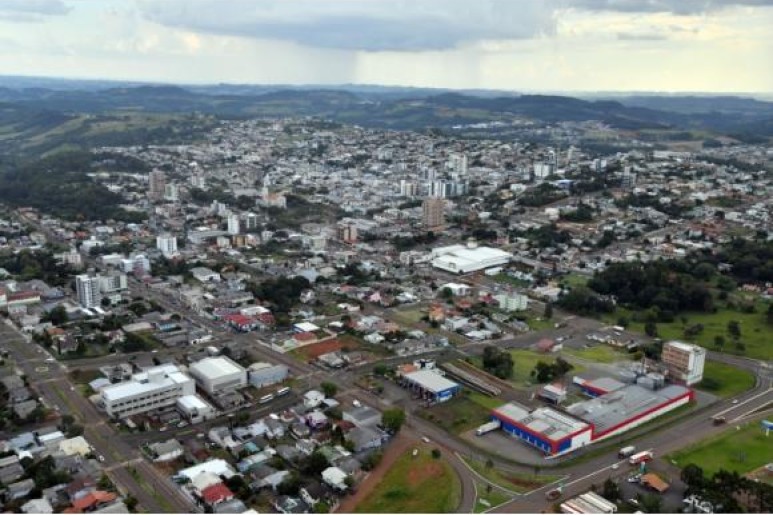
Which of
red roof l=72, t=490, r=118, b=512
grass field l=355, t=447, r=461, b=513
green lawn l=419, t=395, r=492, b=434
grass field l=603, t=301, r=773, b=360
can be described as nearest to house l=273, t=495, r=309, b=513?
grass field l=355, t=447, r=461, b=513

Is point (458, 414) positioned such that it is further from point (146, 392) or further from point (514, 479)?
point (146, 392)

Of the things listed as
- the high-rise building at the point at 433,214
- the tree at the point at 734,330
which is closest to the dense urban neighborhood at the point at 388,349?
the high-rise building at the point at 433,214

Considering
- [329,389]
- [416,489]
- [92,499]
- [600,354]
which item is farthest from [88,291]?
[600,354]

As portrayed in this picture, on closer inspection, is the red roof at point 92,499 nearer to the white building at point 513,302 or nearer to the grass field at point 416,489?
the grass field at point 416,489

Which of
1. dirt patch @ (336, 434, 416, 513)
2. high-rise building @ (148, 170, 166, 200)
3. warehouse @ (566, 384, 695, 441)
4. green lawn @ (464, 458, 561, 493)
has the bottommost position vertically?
dirt patch @ (336, 434, 416, 513)

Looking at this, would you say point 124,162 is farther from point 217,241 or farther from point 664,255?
point 664,255

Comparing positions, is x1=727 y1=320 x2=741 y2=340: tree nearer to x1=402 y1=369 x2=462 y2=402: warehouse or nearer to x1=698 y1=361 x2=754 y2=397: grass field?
x1=698 y1=361 x2=754 y2=397: grass field

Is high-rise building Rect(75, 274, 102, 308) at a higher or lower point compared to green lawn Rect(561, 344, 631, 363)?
higher
